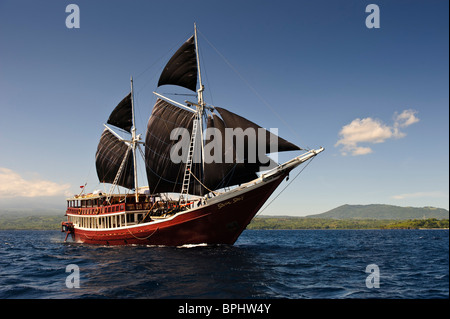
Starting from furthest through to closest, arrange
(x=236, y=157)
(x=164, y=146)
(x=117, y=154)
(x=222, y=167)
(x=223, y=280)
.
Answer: (x=117, y=154) < (x=164, y=146) < (x=222, y=167) < (x=236, y=157) < (x=223, y=280)

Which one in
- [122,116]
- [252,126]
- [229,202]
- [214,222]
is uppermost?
[122,116]

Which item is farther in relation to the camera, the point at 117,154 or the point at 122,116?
the point at 122,116

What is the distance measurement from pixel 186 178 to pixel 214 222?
9.34 metres

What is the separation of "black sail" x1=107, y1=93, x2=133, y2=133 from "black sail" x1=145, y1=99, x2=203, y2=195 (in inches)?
593

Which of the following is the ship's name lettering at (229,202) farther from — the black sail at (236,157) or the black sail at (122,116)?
the black sail at (122,116)

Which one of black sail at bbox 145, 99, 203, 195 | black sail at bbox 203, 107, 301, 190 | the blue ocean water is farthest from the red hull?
black sail at bbox 145, 99, 203, 195

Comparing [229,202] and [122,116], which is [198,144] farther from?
[122,116]

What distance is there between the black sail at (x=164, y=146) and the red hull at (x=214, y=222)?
7773mm

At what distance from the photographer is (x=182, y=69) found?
41125 millimetres

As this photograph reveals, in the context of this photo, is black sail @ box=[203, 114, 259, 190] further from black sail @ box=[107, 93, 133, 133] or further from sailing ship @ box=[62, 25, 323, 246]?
black sail @ box=[107, 93, 133, 133]

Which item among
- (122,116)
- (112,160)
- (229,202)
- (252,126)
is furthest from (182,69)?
(112,160)

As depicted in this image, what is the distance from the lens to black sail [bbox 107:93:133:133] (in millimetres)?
53375

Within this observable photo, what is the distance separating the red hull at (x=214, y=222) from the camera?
29547 millimetres
